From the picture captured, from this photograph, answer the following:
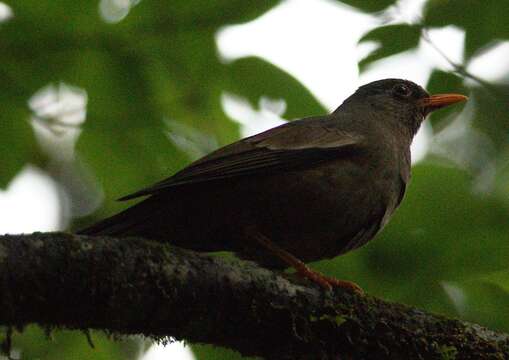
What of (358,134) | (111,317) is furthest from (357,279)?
(111,317)

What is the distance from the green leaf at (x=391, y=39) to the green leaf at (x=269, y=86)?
37 cm

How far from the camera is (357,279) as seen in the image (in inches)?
185

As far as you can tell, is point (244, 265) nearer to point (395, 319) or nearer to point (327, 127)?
point (395, 319)

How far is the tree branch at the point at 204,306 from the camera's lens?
329 centimetres

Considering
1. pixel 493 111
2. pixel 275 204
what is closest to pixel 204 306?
pixel 275 204

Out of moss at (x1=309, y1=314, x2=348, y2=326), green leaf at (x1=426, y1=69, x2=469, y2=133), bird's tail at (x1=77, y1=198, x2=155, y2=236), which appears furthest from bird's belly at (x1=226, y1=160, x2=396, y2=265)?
moss at (x1=309, y1=314, x2=348, y2=326)

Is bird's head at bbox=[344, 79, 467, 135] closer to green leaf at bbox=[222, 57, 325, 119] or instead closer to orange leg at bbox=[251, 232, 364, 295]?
orange leg at bbox=[251, 232, 364, 295]

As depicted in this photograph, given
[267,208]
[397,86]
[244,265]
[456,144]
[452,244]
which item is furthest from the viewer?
[397,86]

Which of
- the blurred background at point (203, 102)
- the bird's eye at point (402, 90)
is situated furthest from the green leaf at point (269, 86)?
the bird's eye at point (402, 90)

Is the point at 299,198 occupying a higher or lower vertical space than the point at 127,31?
lower

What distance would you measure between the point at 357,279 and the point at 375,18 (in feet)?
4.90

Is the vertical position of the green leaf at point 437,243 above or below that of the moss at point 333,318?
above

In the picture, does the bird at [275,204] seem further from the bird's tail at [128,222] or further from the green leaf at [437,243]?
the green leaf at [437,243]

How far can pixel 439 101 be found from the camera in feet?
20.2
